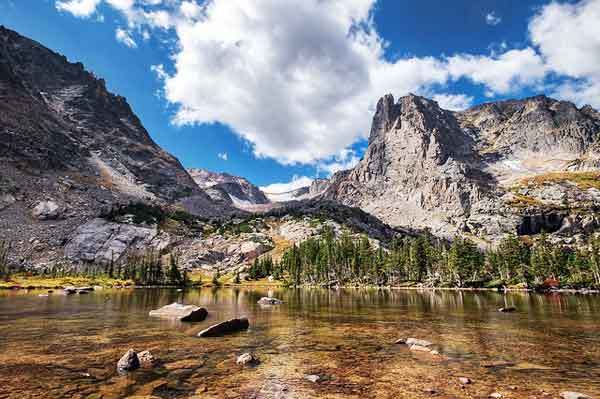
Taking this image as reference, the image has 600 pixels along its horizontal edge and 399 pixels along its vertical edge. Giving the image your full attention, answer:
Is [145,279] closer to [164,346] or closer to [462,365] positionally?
[164,346]

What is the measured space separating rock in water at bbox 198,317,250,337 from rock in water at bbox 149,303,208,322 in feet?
31.2

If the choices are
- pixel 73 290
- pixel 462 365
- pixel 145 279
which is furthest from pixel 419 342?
pixel 145 279

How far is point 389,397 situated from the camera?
48.7 ft

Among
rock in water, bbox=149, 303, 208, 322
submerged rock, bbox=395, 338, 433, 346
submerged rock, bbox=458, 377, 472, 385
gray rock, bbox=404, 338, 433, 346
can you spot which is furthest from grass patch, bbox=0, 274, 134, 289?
submerged rock, bbox=458, 377, 472, 385

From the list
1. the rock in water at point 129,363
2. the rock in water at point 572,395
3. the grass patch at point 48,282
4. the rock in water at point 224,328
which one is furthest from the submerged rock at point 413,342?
the grass patch at point 48,282

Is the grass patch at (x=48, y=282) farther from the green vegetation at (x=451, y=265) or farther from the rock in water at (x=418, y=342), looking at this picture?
the rock in water at (x=418, y=342)

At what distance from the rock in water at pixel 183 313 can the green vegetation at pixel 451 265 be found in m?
121

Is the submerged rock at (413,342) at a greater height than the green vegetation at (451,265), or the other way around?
the green vegetation at (451,265)

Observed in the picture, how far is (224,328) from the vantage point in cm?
3186

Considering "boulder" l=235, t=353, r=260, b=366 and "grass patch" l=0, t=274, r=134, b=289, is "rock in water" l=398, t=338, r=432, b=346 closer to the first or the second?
"boulder" l=235, t=353, r=260, b=366

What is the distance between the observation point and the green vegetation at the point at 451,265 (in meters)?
130

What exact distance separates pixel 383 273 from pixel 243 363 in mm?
156595

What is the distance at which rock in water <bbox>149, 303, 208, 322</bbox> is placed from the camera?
41662mm

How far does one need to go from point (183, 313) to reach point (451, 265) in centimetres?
12578
